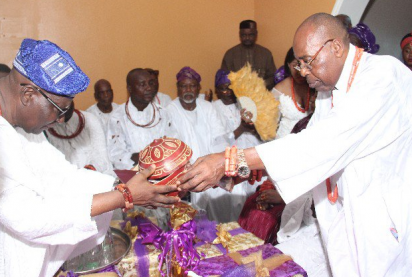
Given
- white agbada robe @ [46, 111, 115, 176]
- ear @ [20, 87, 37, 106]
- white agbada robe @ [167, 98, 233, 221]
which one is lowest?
white agbada robe @ [46, 111, 115, 176]

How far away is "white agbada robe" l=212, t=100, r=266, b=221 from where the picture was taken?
6.28 meters

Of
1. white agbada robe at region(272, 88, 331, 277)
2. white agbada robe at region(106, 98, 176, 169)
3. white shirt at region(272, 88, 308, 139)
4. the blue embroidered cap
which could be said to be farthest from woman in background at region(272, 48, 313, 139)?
the blue embroidered cap

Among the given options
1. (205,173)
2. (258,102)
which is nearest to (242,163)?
→ (205,173)

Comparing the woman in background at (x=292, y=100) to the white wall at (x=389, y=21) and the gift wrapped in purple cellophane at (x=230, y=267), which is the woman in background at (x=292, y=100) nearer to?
the gift wrapped in purple cellophane at (x=230, y=267)

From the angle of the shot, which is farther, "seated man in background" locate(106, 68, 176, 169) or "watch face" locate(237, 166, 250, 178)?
"seated man in background" locate(106, 68, 176, 169)

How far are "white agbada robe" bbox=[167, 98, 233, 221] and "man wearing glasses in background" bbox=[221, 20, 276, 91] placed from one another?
2231 mm

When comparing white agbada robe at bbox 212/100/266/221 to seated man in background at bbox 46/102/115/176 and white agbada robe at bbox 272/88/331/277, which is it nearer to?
seated man in background at bbox 46/102/115/176

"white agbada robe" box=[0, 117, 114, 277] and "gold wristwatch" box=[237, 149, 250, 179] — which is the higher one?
"gold wristwatch" box=[237, 149, 250, 179]

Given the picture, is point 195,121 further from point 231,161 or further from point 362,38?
point 231,161

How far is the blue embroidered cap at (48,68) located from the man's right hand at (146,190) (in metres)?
0.70

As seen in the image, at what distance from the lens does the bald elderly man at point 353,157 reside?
2.32 m

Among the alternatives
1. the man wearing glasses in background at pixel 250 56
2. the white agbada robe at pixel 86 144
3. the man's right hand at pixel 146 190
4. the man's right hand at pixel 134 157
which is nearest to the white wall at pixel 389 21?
the man wearing glasses in background at pixel 250 56

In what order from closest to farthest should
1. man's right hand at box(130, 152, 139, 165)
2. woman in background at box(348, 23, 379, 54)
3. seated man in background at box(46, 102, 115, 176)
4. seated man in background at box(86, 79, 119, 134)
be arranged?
woman in background at box(348, 23, 379, 54)
seated man in background at box(46, 102, 115, 176)
man's right hand at box(130, 152, 139, 165)
seated man in background at box(86, 79, 119, 134)

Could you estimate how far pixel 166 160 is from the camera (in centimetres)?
261
